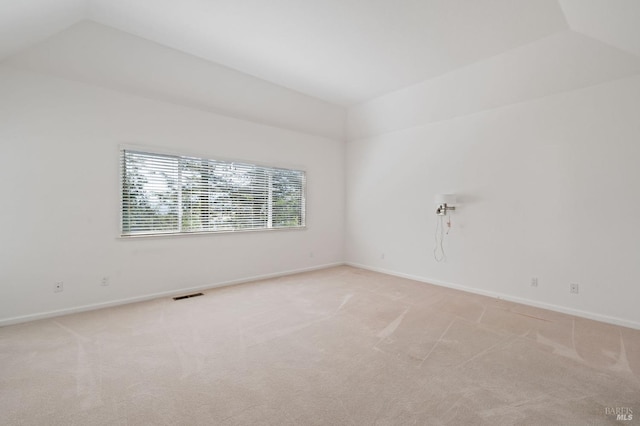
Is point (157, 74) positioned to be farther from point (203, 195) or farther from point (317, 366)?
point (317, 366)

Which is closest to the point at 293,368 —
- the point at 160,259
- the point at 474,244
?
the point at 160,259

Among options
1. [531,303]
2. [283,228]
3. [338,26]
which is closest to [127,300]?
[283,228]

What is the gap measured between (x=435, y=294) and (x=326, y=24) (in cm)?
393

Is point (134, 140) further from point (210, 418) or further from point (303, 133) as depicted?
point (210, 418)

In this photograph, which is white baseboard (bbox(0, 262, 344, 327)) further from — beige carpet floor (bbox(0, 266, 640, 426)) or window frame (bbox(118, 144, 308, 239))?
window frame (bbox(118, 144, 308, 239))

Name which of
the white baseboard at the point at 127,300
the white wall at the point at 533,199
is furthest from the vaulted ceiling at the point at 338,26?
the white baseboard at the point at 127,300

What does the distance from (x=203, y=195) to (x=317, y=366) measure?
3271 mm

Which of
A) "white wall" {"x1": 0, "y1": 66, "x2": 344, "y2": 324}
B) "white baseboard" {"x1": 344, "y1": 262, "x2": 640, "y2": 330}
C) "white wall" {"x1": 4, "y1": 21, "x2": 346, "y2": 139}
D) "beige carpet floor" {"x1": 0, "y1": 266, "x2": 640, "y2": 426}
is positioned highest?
"white wall" {"x1": 4, "y1": 21, "x2": 346, "y2": 139}

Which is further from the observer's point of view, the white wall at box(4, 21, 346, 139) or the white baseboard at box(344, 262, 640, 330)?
the white baseboard at box(344, 262, 640, 330)

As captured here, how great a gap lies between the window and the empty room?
3cm

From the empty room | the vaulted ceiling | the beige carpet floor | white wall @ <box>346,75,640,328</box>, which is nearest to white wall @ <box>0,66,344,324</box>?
the empty room

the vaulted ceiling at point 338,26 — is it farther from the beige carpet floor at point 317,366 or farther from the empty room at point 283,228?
the beige carpet floor at point 317,366

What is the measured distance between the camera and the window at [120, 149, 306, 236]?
4.02 metres

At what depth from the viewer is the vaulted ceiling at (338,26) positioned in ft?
8.59
